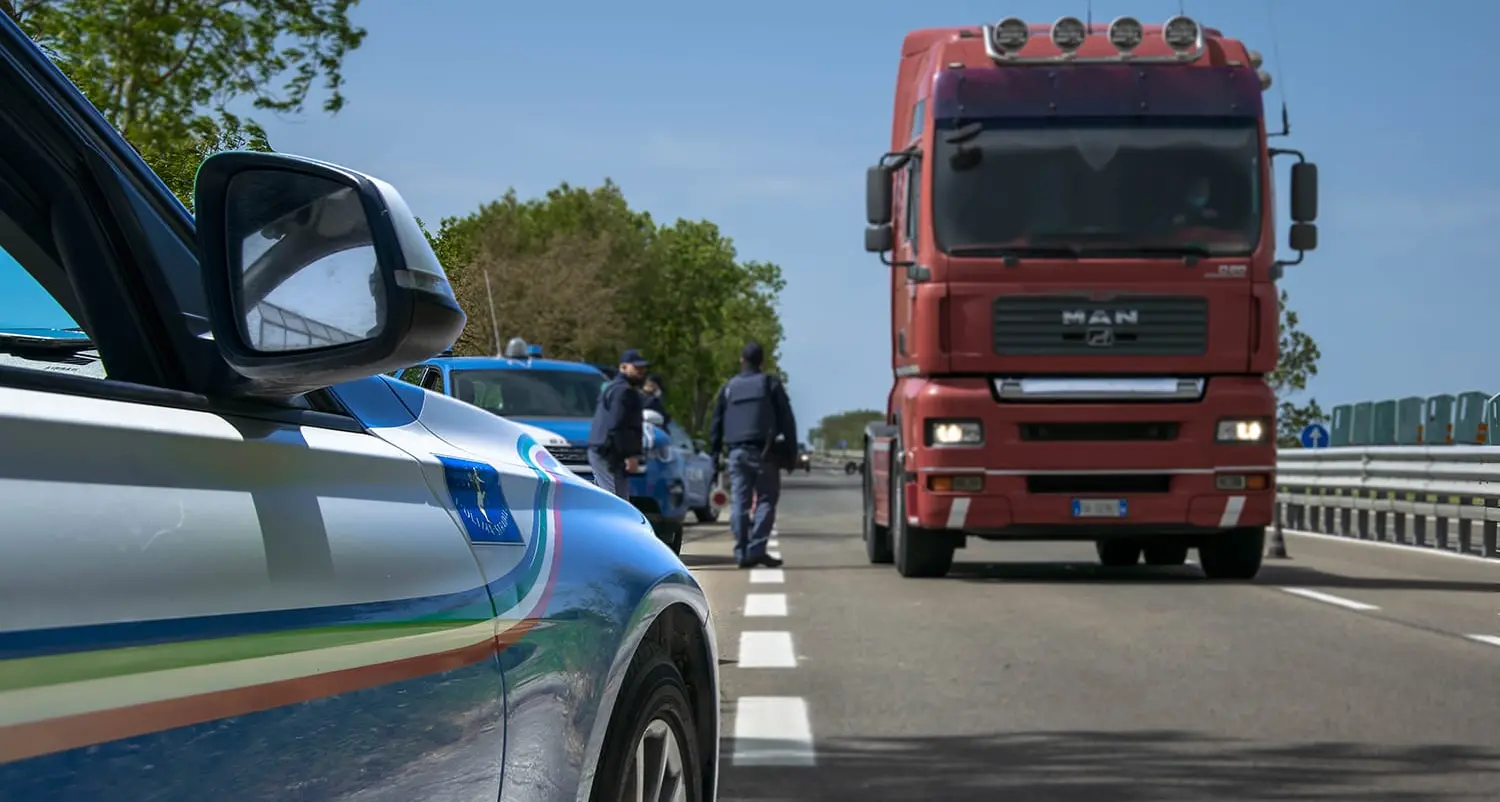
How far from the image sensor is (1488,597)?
12742mm

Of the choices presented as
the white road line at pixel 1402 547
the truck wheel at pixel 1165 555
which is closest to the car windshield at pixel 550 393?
the truck wheel at pixel 1165 555

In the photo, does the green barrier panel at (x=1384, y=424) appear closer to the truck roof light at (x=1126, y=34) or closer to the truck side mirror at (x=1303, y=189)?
the truck side mirror at (x=1303, y=189)

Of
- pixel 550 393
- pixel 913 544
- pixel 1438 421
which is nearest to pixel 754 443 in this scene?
pixel 550 393

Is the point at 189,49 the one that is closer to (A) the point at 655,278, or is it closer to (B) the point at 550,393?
(B) the point at 550,393

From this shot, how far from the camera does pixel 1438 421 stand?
17953 millimetres

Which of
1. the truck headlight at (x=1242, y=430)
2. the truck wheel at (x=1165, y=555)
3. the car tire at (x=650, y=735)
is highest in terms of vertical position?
the truck headlight at (x=1242, y=430)

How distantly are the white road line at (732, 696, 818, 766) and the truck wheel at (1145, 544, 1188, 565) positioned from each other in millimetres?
9674

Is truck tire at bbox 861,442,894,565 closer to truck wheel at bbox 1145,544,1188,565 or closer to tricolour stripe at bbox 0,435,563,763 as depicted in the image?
truck wheel at bbox 1145,544,1188,565

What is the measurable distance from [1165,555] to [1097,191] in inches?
194

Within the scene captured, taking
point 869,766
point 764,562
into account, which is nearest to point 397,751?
point 869,766

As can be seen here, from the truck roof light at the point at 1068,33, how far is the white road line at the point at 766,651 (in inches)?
212

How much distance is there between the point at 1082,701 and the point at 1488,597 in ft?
19.5

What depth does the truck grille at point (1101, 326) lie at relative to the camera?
1343 centimetres

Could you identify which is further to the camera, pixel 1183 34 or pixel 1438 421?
pixel 1438 421
